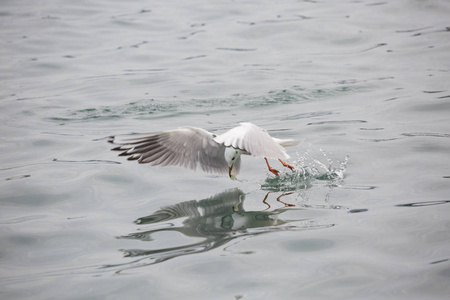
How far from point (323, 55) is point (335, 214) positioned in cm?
694

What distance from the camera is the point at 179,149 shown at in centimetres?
654

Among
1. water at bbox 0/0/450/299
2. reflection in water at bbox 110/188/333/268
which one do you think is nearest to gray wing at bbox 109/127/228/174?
water at bbox 0/0/450/299

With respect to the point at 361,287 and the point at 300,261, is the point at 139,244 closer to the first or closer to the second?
the point at 300,261

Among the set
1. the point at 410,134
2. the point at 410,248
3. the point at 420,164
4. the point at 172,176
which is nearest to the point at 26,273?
the point at 172,176

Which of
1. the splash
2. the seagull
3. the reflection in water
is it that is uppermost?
the seagull

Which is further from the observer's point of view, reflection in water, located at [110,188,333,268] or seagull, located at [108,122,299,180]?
seagull, located at [108,122,299,180]

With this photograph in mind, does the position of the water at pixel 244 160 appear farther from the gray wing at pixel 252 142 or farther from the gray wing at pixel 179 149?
the gray wing at pixel 252 142

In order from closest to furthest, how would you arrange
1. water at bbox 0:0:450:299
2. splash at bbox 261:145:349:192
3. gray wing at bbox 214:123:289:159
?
water at bbox 0:0:450:299
gray wing at bbox 214:123:289:159
splash at bbox 261:145:349:192

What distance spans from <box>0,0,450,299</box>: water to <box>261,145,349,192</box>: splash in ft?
0.10

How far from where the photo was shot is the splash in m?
6.49

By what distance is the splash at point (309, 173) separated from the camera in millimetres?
6492

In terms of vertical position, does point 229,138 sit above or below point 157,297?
above

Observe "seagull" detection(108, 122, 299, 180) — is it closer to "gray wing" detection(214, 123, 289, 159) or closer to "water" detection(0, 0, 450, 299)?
"gray wing" detection(214, 123, 289, 159)

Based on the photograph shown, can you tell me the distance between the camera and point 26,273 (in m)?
4.78
